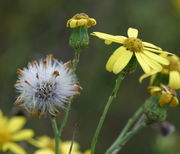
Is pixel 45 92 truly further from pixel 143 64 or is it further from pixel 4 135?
pixel 4 135

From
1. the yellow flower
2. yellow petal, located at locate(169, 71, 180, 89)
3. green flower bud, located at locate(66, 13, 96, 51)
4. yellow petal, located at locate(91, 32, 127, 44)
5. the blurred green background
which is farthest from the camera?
the blurred green background

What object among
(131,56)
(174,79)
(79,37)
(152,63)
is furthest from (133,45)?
(174,79)

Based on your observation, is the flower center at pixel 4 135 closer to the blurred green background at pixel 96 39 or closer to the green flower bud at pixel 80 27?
the green flower bud at pixel 80 27

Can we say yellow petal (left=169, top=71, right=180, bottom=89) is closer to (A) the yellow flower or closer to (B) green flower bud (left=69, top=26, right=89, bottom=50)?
(B) green flower bud (left=69, top=26, right=89, bottom=50)

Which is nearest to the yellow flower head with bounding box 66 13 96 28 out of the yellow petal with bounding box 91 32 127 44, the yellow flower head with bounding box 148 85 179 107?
the yellow petal with bounding box 91 32 127 44

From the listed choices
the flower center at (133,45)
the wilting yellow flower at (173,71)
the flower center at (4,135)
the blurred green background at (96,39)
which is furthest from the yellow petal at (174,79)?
the blurred green background at (96,39)
